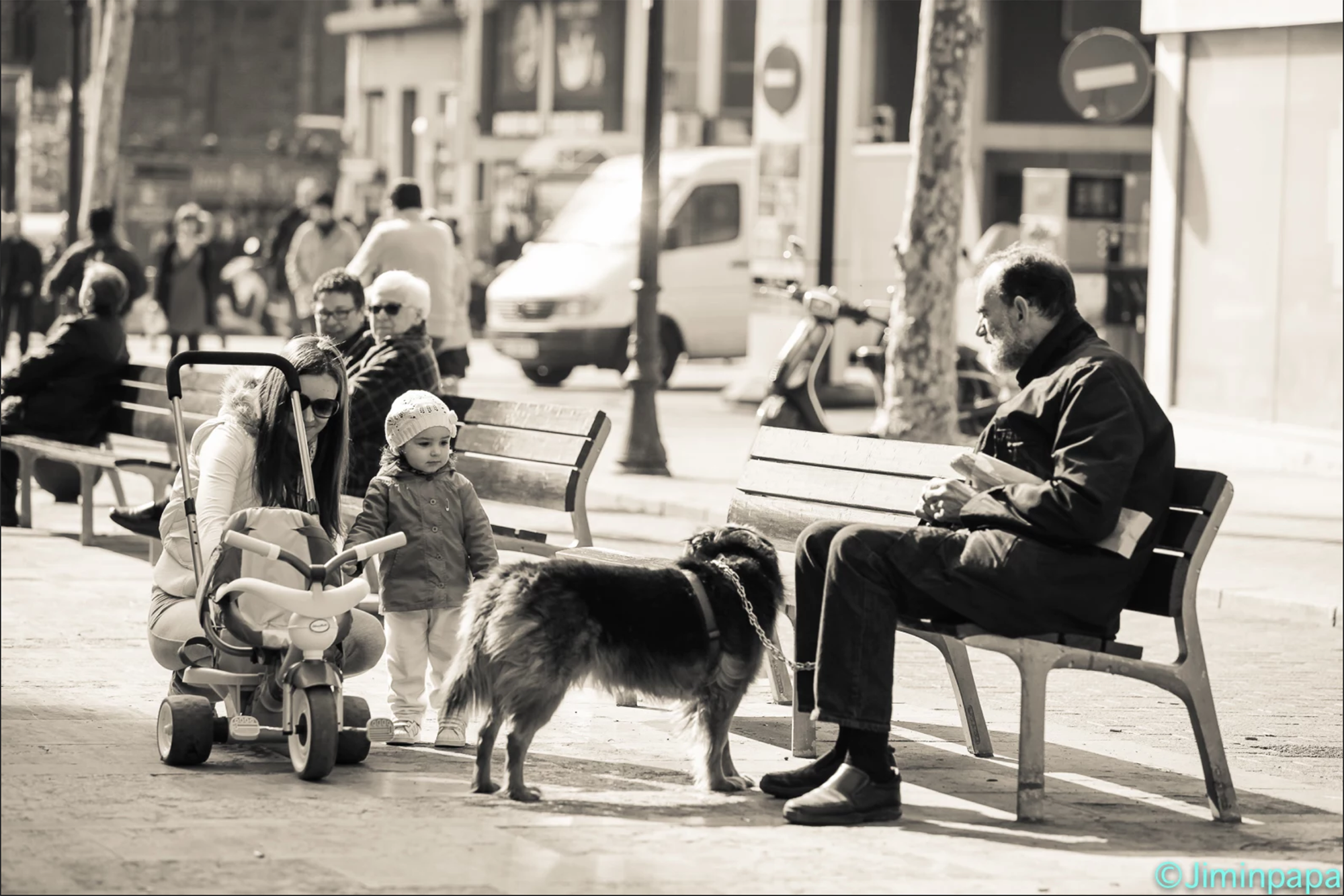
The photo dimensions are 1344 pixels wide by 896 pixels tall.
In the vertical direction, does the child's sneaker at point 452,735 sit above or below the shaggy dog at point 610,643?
below

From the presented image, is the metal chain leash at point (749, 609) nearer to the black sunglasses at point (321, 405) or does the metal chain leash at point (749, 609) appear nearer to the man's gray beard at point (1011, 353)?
the man's gray beard at point (1011, 353)

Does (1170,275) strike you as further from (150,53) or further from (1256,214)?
(150,53)

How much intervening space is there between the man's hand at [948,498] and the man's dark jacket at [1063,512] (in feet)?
0.13

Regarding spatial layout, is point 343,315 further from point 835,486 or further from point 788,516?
point 835,486

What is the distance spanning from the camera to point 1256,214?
1789cm

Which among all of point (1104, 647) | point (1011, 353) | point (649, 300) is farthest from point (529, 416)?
point (649, 300)

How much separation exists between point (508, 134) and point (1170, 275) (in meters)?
31.6

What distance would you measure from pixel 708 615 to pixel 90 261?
1648 centimetres

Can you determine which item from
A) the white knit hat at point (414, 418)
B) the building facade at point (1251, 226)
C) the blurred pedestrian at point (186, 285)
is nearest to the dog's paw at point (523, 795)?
the white knit hat at point (414, 418)

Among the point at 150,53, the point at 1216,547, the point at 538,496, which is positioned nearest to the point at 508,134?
the point at 150,53

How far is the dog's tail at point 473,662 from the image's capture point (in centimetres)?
613

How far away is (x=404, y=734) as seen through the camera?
275 inches

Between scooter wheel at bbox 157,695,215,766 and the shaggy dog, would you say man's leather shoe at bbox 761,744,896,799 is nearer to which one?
the shaggy dog

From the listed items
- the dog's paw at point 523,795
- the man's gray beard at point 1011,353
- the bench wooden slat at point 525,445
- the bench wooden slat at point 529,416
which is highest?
the man's gray beard at point 1011,353
